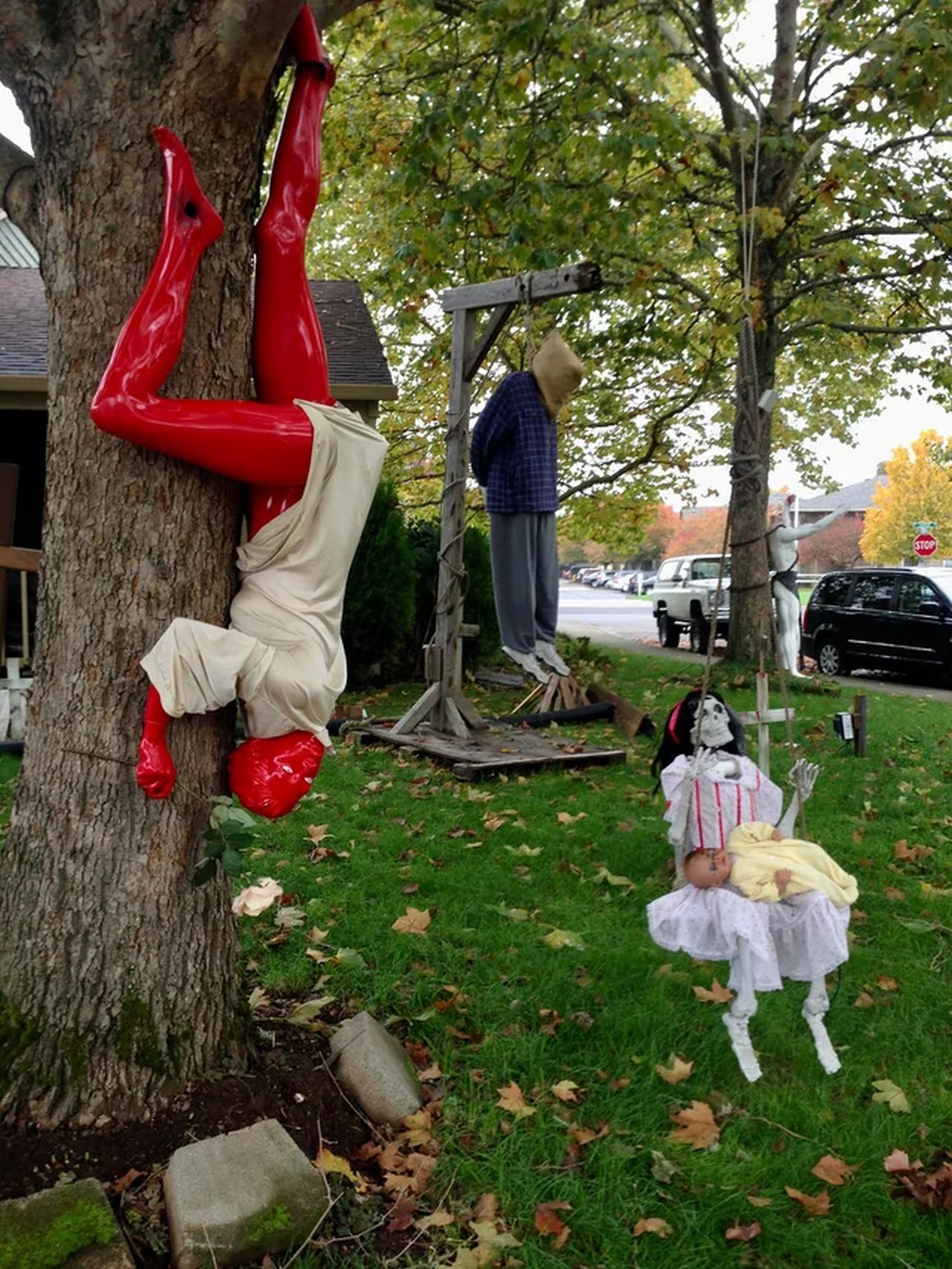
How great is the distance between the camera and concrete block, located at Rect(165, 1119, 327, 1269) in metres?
2.37

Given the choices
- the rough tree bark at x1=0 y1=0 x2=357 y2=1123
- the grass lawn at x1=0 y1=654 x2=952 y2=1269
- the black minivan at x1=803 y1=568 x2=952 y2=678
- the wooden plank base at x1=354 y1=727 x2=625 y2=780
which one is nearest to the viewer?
the rough tree bark at x1=0 y1=0 x2=357 y2=1123

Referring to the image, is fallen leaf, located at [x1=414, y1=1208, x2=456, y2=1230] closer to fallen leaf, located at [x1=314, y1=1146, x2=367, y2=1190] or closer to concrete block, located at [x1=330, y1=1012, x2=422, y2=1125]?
fallen leaf, located at [x1=314, y1=1146, x2=367, y2=1190]

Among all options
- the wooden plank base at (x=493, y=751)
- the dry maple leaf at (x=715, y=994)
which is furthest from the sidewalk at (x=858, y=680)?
the dry maple leaf at (x=715, y=994)

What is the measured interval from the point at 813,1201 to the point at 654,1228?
0.46m

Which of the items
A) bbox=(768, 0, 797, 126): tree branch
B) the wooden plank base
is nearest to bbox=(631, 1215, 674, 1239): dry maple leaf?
the wooden plank base

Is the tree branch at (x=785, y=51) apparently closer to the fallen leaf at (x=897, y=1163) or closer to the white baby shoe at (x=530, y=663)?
the white baby shoe at (x=530, y=663)

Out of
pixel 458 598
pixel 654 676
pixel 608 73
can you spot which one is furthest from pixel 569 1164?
pixel 654 676

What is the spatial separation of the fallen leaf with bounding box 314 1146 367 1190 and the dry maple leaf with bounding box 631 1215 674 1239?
73 cm

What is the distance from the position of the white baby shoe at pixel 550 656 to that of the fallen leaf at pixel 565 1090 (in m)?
2.53

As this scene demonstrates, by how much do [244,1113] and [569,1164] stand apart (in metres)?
0.93

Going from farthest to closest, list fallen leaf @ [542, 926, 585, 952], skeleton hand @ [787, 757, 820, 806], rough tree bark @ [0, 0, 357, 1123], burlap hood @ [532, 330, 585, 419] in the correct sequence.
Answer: burlap hood @ [532, 330, 585, 419], fallen leaf @ [542, 926, 585, 952], skeleton hand @ [787, 757, 820, 806], rough tree bark @ [0, 0, 357, 1123]

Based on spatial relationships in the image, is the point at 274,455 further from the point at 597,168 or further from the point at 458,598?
the point at 597,168

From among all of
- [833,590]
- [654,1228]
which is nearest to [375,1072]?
[654,1228]

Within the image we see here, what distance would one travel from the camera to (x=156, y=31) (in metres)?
2.54
